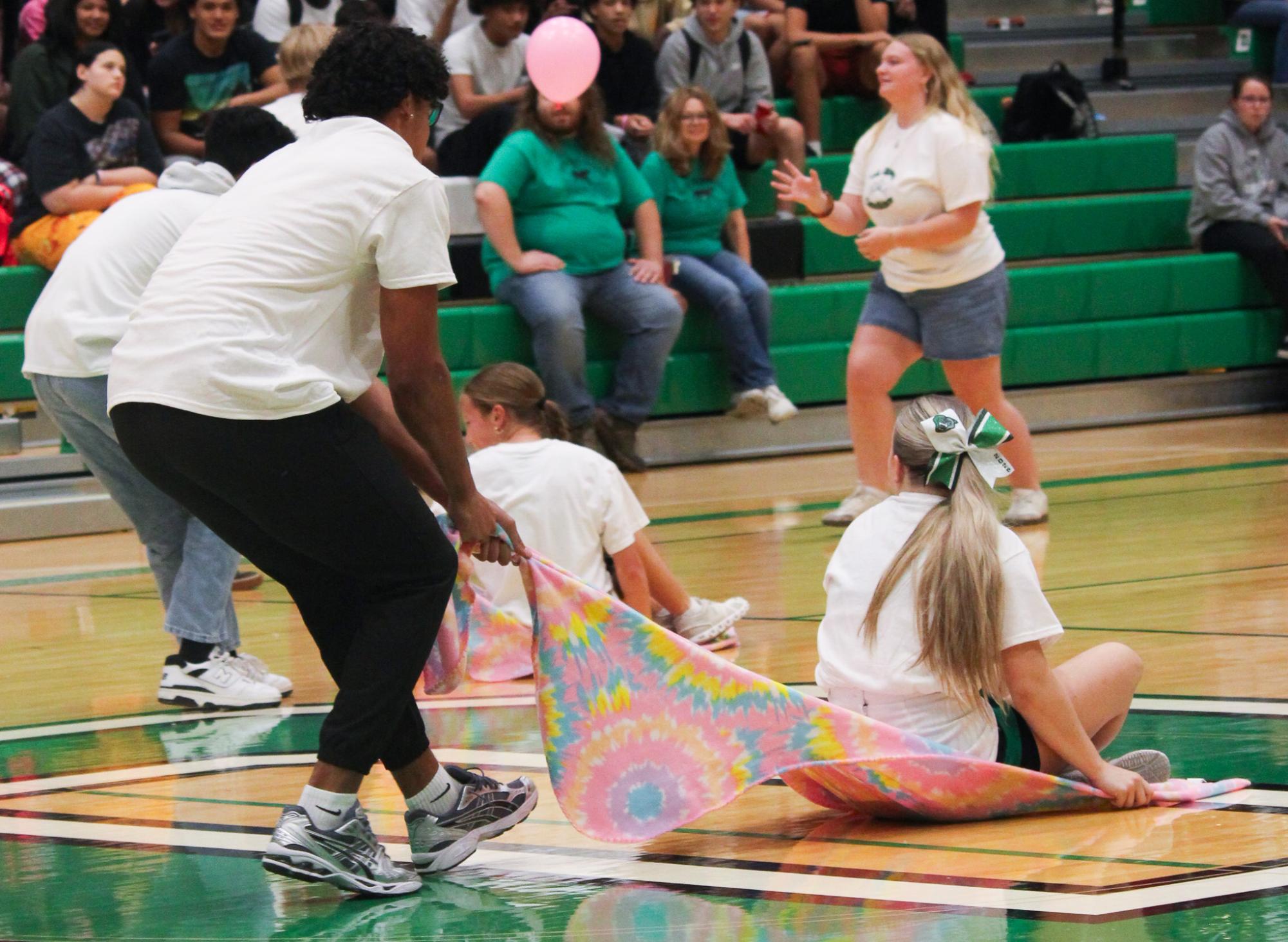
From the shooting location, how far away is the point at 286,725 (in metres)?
4.04

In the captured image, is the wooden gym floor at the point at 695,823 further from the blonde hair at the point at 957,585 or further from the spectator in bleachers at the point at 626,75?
the spectator in bleachers at the point at 626,75

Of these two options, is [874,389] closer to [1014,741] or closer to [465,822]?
[1014,741]

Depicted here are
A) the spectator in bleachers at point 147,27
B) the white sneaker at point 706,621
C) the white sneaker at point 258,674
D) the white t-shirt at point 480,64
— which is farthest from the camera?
the spectator in bleachers at point 147,27

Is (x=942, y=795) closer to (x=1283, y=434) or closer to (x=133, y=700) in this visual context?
(x=133, y=700)

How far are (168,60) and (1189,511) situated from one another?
4.55m

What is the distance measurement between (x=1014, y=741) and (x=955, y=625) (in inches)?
10.5

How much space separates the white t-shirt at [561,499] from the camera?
14.6 feet

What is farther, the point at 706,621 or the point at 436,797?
the point at 706,621

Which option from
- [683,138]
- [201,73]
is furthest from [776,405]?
[201,73]

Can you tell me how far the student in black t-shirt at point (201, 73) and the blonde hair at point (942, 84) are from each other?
9.68ft

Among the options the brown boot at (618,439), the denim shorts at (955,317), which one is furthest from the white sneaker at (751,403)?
the denim shorts at (955,317)

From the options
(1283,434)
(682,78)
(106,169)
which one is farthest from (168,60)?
(1283,434)

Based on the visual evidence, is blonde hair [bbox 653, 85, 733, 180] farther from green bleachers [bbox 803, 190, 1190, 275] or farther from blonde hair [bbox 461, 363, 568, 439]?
blonde hair [bbox 461, 363, 568, 439]

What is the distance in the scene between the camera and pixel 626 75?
336 inches
